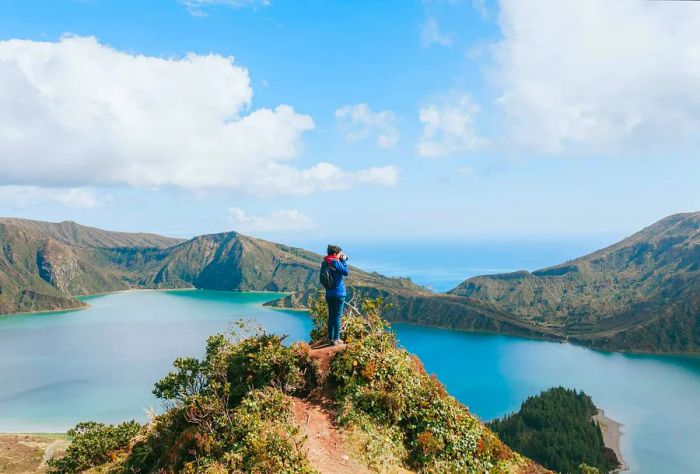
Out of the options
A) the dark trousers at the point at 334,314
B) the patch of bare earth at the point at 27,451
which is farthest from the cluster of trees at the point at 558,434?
the patch of bare earth at the point at 27,451

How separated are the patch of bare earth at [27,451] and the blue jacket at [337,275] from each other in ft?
228

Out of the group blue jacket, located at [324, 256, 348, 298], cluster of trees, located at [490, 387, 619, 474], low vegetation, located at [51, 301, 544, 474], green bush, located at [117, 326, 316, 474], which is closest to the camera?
green bush, located at [117, 326, 316, 474]

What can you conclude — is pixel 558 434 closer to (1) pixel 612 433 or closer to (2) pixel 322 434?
(1) pixel 612 433

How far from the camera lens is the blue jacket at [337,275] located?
1508 cm

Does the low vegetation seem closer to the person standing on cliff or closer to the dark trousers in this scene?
the dark trousers

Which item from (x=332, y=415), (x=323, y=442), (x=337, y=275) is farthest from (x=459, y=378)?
(x=323, y=442)

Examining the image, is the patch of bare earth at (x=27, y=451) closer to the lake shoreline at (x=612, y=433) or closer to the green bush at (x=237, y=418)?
the green bush at (x=237, y=418)

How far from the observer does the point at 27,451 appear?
73.2m

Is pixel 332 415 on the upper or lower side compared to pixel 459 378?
upper

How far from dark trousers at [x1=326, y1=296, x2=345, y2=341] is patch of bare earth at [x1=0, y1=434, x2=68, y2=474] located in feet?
224

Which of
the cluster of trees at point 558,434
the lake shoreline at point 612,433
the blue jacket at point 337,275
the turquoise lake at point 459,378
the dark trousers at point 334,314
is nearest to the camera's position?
the blue jacket at point 337,275

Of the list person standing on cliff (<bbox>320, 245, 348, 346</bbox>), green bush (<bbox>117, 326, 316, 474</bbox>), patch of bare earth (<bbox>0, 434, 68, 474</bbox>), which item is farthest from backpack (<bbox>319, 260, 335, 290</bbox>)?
patch of bare earth (<bbox>0, 434, 68, 474</bbox>)

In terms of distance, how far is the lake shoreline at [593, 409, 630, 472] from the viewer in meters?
84.9

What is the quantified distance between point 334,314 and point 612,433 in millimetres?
109654
